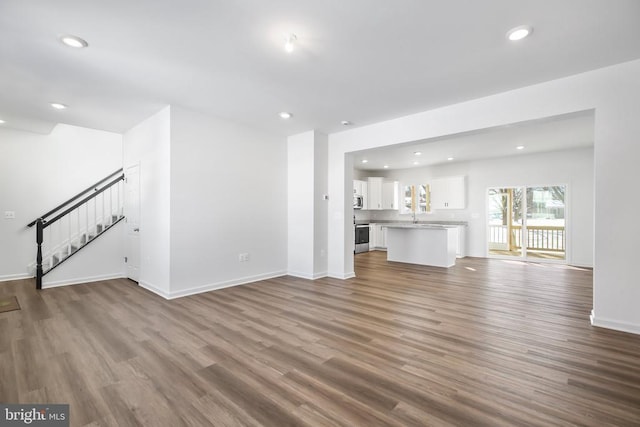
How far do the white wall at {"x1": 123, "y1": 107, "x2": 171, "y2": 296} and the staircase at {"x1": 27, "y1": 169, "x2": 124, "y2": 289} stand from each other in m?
1.29

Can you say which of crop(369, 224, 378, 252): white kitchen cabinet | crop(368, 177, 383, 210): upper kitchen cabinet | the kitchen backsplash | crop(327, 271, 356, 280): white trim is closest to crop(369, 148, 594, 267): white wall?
the kitchen backsplash

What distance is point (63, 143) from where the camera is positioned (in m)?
5.88

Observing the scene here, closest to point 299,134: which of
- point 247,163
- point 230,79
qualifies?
point 247,163

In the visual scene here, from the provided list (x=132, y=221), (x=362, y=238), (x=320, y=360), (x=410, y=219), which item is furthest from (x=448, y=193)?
(x=132, y=221)

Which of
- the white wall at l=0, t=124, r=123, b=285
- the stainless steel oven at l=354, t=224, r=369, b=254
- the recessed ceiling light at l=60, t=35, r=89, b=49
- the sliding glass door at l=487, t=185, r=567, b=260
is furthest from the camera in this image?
the stainless steel oven at l=354, t=224, r=369, b=254

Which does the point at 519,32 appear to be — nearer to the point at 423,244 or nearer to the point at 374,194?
the point at 423,244

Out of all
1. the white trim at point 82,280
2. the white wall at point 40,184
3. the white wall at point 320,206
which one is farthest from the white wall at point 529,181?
the white wall at point 40,184

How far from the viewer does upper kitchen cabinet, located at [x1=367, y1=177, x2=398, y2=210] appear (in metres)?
9.88

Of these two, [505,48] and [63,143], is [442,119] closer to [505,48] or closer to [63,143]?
[505,48]

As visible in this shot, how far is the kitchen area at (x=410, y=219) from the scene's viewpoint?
22.9 feet

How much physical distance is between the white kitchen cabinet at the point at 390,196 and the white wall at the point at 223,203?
5.07 m

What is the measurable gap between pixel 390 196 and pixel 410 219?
1040 millimetres

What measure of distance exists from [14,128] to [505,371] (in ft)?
27.1
